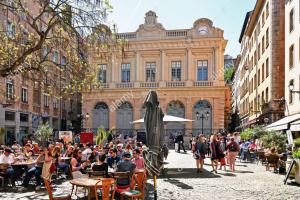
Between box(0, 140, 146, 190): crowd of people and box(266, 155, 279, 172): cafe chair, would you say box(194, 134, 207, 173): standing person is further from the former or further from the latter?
box(0, 140, 146, 190): crowd of people

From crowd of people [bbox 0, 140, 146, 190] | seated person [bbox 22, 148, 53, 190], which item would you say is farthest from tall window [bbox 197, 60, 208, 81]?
seated person [bbox 22, 148, 53, 190]

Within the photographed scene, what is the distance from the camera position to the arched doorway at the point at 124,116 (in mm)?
42438

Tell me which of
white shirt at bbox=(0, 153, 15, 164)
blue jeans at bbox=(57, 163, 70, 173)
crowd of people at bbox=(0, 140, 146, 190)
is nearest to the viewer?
crowd of people at bbox=(0, 140, 146, 190)

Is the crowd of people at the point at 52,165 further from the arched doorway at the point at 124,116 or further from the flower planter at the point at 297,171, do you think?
the arched doorway at the point at 124,116

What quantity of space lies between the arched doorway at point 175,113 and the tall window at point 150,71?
4.00 meters

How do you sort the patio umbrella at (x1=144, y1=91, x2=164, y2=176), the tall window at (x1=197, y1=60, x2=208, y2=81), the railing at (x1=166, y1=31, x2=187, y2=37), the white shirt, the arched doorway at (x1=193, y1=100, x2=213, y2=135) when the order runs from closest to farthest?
1. the patio umbrella at (x1=144, y1=91, x2=164, y2=176)
2. the white shirt
3. the arched doorway at (x1=193, y1=100, x2=213, y2=135)
4. the tall window at (x1=197, y1=60, x2=208, y2=81)
5. the railing at (x1=166, y1=31, x2=187, y2=37)

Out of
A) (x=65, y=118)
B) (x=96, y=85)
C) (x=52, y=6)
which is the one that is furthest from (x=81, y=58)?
(x=65, y=118)

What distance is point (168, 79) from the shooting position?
4212 centimetres

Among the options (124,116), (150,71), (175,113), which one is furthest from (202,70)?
(124,116)

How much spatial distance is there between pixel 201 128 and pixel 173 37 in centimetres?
1122

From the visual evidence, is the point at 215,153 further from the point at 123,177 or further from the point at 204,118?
the point at 204,118

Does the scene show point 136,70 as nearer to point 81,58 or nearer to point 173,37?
point 173,37

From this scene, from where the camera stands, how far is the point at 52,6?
12094mm

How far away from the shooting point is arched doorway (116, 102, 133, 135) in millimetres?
42438
